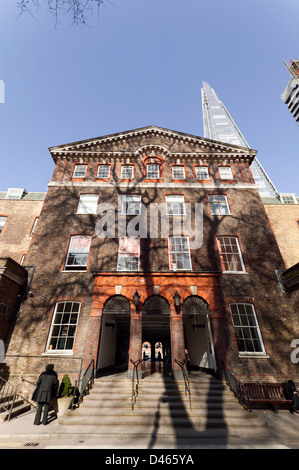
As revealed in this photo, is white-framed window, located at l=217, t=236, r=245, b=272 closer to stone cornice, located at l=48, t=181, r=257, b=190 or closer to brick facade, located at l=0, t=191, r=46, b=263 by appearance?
stone cornice, located at l=48, t=181, r=257, b=190

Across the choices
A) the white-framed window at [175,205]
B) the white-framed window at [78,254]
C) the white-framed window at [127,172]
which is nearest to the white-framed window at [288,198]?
the white-framed window at [175,205]

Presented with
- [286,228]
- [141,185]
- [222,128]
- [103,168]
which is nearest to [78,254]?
[141,185]

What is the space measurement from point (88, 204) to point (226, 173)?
1084cm

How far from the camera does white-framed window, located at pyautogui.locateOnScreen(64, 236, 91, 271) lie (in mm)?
12836

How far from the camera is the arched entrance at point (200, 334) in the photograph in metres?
11.7

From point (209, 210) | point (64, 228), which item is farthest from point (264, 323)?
point (64, 228)

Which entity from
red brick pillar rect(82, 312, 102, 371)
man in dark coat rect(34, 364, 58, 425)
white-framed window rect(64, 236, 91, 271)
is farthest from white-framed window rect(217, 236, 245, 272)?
man in dark coat rect(34, 364, 58, 425)

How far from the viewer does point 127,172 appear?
1648 cm

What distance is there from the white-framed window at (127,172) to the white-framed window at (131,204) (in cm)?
179

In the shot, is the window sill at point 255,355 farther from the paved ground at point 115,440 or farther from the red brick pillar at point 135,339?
the red brick pillar at point 135,339

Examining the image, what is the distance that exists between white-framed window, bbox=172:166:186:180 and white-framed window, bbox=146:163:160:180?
1.27 metres

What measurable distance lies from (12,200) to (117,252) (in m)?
15.4

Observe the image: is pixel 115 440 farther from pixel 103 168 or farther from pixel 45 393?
pixel 103 168
